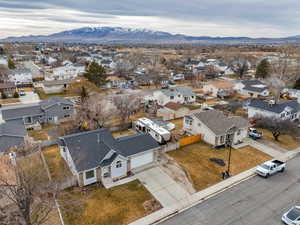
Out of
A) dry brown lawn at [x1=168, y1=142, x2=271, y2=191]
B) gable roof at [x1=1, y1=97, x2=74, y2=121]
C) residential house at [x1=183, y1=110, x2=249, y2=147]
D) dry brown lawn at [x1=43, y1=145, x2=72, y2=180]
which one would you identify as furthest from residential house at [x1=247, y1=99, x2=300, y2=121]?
gable roof at [x1=1, y1=97, x2=74, y2=121]

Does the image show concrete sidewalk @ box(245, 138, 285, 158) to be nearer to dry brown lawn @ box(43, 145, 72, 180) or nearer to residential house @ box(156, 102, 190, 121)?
residential house @ box(156, 102, 190, 121)

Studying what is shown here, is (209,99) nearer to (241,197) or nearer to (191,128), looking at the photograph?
(191,128)

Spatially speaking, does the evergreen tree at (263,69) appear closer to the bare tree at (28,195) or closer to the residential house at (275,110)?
the residential house at (275,110)

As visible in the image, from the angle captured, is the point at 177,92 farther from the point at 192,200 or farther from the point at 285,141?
the point at 192,200

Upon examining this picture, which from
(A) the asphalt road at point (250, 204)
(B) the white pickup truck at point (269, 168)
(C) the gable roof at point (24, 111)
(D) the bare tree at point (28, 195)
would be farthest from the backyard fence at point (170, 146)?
(C) the gable roof at point (24, 111)

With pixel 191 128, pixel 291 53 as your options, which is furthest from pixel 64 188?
pixel 291 53

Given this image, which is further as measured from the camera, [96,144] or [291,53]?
[291,53]
